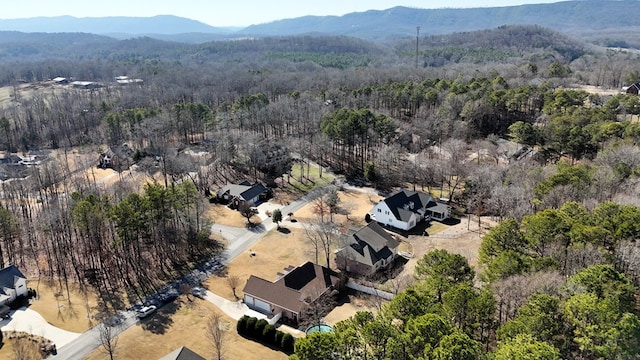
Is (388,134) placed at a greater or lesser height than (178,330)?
greater

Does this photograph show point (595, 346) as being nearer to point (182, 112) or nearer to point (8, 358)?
point (8, 358)

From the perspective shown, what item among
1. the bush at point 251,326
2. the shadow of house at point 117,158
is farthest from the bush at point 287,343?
the shadow of house at point 117,158

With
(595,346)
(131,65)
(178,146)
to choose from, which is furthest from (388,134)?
(131,65)

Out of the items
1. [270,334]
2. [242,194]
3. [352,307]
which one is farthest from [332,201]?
[270,334]

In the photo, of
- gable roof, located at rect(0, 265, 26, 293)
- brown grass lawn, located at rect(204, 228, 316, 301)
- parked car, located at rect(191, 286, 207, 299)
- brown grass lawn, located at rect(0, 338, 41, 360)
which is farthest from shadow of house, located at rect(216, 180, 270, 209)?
brown grass lawn, located at rect(0, 338, 41, 360)

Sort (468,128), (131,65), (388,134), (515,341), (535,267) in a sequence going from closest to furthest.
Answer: (515,341), (535,267), (388,134), (468,128), (131,65)

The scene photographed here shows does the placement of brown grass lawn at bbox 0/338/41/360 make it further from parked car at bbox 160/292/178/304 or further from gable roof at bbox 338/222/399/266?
gable roof at bbox 338/222/399/266

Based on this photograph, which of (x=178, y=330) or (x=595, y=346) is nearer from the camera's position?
→ (x=595, y=346)

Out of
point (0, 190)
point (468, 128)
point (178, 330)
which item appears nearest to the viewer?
point (178, 330)
